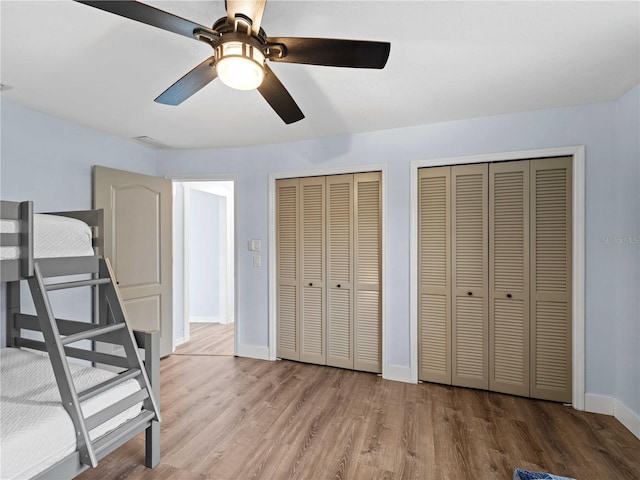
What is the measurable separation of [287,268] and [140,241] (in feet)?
5.10

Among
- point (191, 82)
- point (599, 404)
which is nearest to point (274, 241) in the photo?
point (191, 82)

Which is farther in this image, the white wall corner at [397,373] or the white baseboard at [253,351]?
the white baseboard at [253,351]

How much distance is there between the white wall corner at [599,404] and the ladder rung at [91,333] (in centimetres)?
333

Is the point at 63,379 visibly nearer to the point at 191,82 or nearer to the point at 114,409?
the point at 114,409

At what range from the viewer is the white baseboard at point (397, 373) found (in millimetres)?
3135

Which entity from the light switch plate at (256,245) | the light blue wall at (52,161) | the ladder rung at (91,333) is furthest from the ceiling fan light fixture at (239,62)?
the light switch plate at (256,245)

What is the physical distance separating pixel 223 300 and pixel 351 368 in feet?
9.01

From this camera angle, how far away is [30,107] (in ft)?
8.69

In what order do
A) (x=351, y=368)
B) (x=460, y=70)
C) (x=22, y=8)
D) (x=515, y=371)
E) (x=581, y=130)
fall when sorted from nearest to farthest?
1. (x=22, y=8)
2. (x=460, y=70)
3. (x=581, y=130)
4. (x=515, y=371)
5. (x=351, y=368)

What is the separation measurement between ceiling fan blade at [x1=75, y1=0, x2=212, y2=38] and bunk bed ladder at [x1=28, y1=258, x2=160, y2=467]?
49.2 inches

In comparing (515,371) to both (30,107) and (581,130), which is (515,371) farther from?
(30,107)

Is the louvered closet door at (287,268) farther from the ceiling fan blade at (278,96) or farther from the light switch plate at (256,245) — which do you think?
the ceiling fan blade at (278,96)

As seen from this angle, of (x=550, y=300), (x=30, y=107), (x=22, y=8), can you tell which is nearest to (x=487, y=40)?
(x=550, y=300)

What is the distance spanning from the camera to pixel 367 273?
10.9ft
